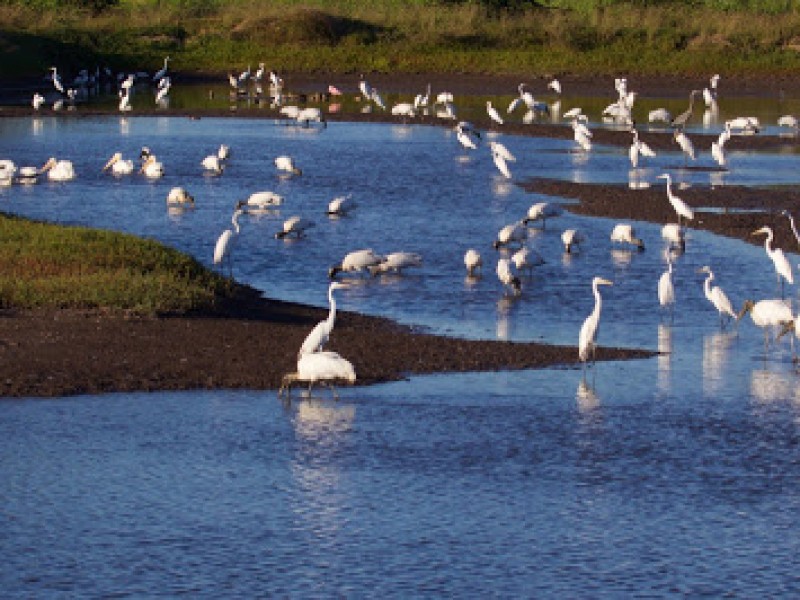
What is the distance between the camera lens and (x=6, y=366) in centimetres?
1369

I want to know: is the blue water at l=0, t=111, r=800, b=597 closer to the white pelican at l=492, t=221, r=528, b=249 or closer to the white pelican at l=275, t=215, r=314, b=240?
the white pelican at l=492, t=221, r=528, b=249

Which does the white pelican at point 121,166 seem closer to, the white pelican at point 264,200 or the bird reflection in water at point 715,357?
the white pelican at point 264,200

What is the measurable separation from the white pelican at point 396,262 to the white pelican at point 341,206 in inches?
202

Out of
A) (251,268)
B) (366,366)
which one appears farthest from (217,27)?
(366,366)

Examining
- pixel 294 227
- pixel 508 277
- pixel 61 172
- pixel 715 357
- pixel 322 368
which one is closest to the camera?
pixel 322 368

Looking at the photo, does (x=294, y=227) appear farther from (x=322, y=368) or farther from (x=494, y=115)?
(x=494, y=115)

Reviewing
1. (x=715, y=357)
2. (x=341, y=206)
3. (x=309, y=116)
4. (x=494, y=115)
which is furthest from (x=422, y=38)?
(x=715, y=357)

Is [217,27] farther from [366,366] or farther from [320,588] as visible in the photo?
[320,588]

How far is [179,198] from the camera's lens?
2620 centimetres

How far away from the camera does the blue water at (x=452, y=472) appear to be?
9.41 meters

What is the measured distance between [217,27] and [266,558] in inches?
2166

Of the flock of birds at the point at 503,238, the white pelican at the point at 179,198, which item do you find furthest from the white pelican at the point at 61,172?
the white pelican at the point at 179,198

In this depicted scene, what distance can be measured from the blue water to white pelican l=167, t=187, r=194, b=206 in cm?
633

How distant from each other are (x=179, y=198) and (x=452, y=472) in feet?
51.0
